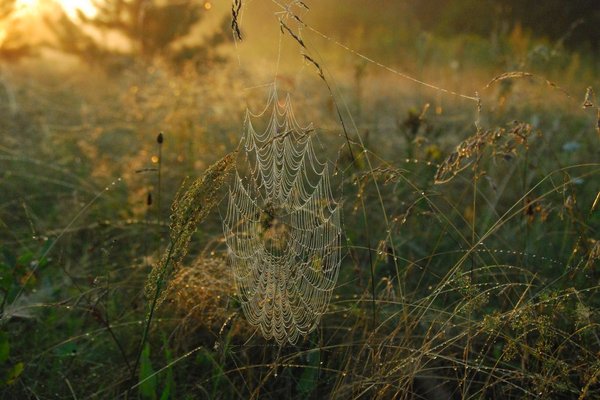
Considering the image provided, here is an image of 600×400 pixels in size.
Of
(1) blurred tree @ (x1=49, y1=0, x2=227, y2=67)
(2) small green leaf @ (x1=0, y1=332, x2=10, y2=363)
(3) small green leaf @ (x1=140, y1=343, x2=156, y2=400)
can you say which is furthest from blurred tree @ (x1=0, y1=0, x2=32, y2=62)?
(3) small green leaf @ (x1=140, y1=343, x2=156, y2=400)

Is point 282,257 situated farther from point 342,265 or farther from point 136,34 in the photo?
point 136,34

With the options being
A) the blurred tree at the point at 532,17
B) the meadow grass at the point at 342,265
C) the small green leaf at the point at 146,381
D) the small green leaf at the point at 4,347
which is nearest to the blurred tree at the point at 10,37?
the meadow grass at the point at 342,265

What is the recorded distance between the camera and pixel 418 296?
2502mm

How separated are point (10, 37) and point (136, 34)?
4.79 ft

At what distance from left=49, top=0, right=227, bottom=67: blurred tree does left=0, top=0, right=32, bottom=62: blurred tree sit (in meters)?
0.45

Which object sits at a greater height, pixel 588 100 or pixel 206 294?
pixel 588 100

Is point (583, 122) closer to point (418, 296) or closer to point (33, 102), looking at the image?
point (418, 296)

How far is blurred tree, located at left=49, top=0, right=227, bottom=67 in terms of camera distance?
320 inches

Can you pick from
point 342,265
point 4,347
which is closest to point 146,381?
point 4,347

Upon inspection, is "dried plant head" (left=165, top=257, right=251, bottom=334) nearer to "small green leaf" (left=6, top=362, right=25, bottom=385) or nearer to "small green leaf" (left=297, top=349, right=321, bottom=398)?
"small green leaf" (left=297, top=349, right=321, bottom=398)

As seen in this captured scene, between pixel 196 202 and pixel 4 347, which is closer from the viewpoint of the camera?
pixel 196 202

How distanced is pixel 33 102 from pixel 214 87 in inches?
64.1

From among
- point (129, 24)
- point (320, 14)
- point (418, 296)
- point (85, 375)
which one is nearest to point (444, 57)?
point (129, 24)

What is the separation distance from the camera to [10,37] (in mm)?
8570
